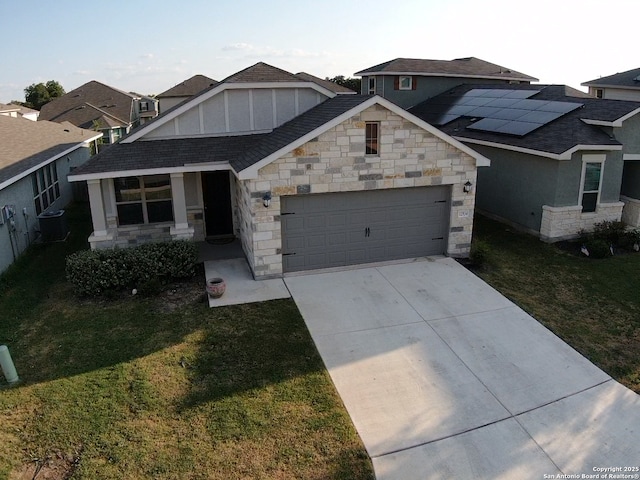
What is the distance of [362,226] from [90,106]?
3201 cm

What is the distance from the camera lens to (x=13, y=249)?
530 inches

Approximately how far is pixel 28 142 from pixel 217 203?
359 inches

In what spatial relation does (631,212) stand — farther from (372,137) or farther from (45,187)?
(45,187)

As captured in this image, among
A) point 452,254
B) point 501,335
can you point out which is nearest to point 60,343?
point 501,335

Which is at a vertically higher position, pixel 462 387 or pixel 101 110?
pixel 101 110

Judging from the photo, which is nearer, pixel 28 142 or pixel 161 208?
pixel 161 208

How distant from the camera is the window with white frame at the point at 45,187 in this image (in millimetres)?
16438

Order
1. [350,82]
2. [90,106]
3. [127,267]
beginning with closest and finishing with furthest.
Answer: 1. [127,267]
2. [90,106]
3. [350,82]

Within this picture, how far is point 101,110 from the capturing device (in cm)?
3744

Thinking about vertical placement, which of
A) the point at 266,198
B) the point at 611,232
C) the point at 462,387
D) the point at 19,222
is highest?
the point at 266,198

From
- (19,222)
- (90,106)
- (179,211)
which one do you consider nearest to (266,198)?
(179,211)

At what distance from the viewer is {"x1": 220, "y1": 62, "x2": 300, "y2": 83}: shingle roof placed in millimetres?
14415

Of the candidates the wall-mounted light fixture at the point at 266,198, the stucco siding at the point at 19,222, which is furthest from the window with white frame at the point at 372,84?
the stucco siding at the point at 19,222

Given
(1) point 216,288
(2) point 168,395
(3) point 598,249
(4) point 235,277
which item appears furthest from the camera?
(3) point 598,249
